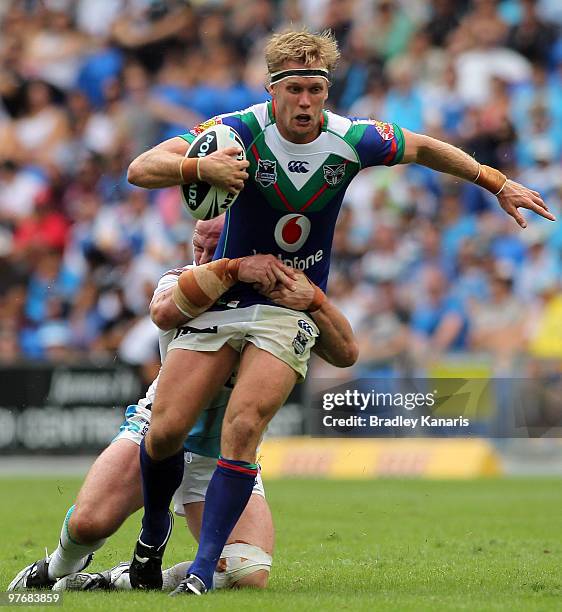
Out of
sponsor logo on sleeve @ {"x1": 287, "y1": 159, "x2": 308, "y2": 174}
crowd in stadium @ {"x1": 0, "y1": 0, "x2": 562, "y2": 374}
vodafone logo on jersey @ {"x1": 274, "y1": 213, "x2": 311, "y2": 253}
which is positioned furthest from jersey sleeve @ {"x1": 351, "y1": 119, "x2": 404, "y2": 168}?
crowd in stadium @ {"x1": 0, "y1": 0, "x2": 562, "y2": 374}

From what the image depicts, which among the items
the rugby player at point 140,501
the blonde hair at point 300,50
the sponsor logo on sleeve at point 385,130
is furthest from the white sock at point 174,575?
the blonde hair at point 300,50

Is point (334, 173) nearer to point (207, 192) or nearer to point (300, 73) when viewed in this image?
point (300, 73)

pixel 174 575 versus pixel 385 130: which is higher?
pixel 385 130

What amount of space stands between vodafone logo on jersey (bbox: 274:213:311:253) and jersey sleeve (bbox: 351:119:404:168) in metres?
0.40

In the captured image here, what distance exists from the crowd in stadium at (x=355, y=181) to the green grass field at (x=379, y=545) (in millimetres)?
2695

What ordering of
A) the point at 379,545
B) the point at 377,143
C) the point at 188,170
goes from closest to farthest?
the point at 188,170, the point at 377,143, the point at 379,545

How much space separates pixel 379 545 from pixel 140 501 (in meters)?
2.53

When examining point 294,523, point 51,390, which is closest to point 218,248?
point 294,523

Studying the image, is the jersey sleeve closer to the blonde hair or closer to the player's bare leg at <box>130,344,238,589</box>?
the blonde hair

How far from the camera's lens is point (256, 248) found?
6.20m

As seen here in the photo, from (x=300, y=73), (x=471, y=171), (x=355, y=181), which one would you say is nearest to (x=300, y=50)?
(x=300, y=73)

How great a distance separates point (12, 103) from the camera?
20844mm

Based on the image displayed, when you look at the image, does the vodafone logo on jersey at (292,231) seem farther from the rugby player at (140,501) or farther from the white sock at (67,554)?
the white sock at (67,554)

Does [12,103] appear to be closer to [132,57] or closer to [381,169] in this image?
[132,57]
